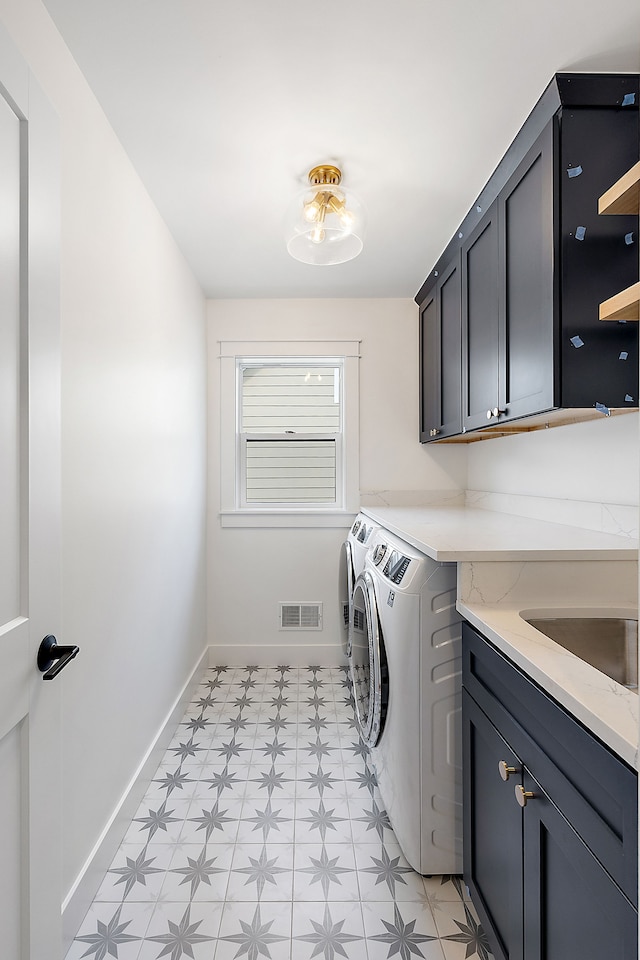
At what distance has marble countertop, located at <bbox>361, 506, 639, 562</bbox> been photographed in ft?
4.74

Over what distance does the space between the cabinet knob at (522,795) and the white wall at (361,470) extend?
2344 mm

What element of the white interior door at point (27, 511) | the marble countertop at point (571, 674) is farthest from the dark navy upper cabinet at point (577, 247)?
the white interior door at point (27, 511)

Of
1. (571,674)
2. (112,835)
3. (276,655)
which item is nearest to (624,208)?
(571,674)

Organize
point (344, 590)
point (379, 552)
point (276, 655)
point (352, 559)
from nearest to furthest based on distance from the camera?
point (379, 552), point (352, 559), point (344, 590), point (276, 655)

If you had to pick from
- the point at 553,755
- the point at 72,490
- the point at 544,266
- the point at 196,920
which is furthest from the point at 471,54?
the point at 196,920

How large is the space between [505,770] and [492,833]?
0.86ft

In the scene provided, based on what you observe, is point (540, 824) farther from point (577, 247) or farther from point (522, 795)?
point (577, 247)

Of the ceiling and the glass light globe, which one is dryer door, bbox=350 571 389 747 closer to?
the glass light globe

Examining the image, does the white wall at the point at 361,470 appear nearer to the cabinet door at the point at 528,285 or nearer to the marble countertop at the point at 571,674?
the cabinet door at the point at 528,285

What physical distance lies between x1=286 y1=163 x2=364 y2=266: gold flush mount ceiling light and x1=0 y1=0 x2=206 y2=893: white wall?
59cm

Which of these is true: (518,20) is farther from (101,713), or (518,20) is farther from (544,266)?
(101,713)

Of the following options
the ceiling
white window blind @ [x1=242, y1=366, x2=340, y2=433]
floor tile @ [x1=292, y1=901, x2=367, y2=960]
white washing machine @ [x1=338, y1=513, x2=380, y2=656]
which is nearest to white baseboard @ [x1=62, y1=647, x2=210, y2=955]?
floor tile @ [x1=292, y1=901, x2=367, y2=960]

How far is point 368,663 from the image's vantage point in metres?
2.05

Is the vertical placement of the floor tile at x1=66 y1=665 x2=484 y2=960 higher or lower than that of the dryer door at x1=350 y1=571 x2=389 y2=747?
lower
